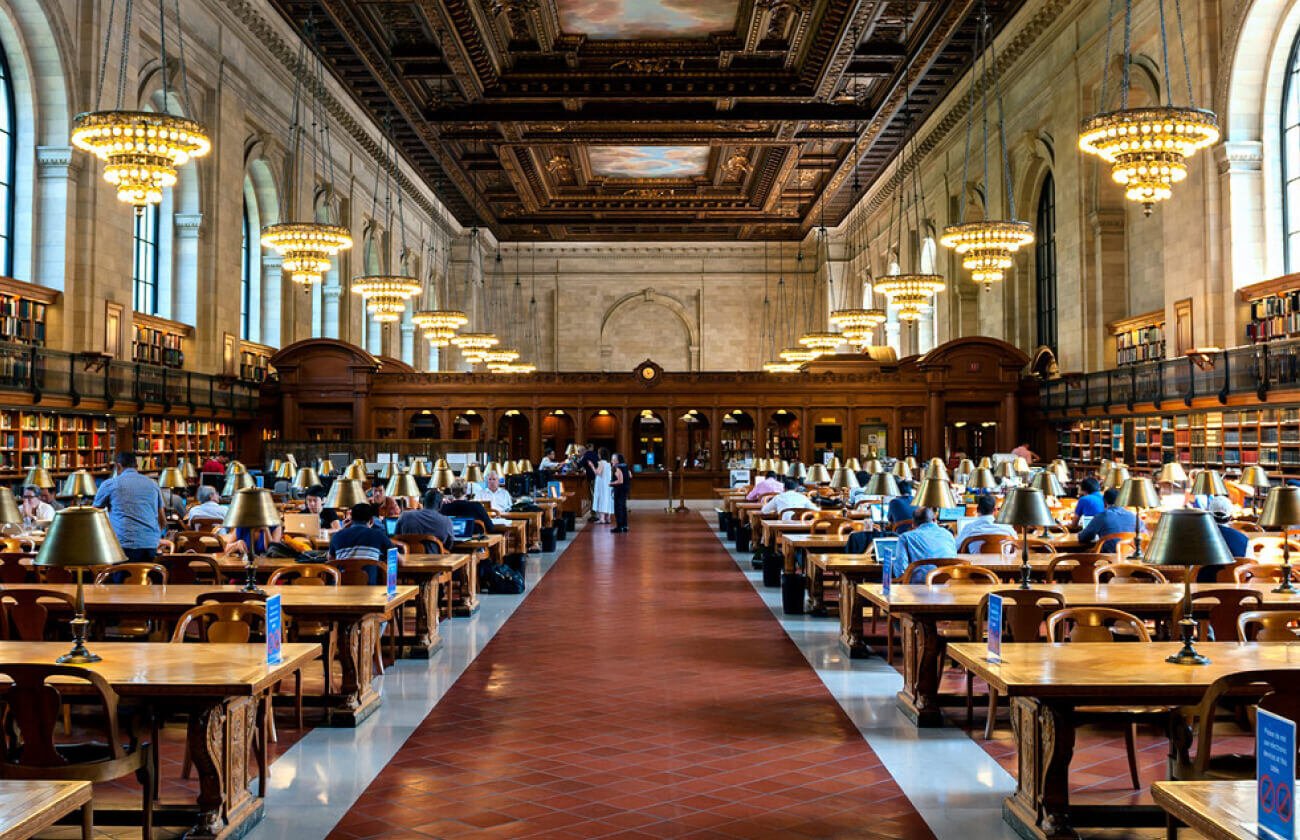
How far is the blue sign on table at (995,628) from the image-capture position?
4820mm

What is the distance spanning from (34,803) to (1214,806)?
298 cm

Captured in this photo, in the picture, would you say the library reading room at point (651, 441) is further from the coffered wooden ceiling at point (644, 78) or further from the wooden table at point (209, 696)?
the coffered wooden ceiling at point (644, 78)

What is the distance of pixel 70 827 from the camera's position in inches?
177

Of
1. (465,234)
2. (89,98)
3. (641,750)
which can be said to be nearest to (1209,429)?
(641,750)

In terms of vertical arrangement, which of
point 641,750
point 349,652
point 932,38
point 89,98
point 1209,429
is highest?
point 932,38

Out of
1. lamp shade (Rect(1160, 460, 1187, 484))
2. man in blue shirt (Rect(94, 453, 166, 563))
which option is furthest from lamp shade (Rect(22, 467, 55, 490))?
lamp shade (Rect(1160, 460, 1187, 484))

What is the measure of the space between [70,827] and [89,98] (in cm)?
1484

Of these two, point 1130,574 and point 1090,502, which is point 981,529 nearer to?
point 1130,574

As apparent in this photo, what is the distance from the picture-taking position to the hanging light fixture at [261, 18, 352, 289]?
18.2m

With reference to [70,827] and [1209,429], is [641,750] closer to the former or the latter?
[70,827]

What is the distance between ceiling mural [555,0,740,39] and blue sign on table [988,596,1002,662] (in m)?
18.5

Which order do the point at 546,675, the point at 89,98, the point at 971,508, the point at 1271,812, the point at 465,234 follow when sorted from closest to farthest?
the point at 1271,812, the point at 546,675, the point at 971,508, the point at 89,98, the point at 465,234

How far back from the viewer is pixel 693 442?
33.6 meters

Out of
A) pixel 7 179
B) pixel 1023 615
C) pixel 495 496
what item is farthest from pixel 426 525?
pixel 7 179
